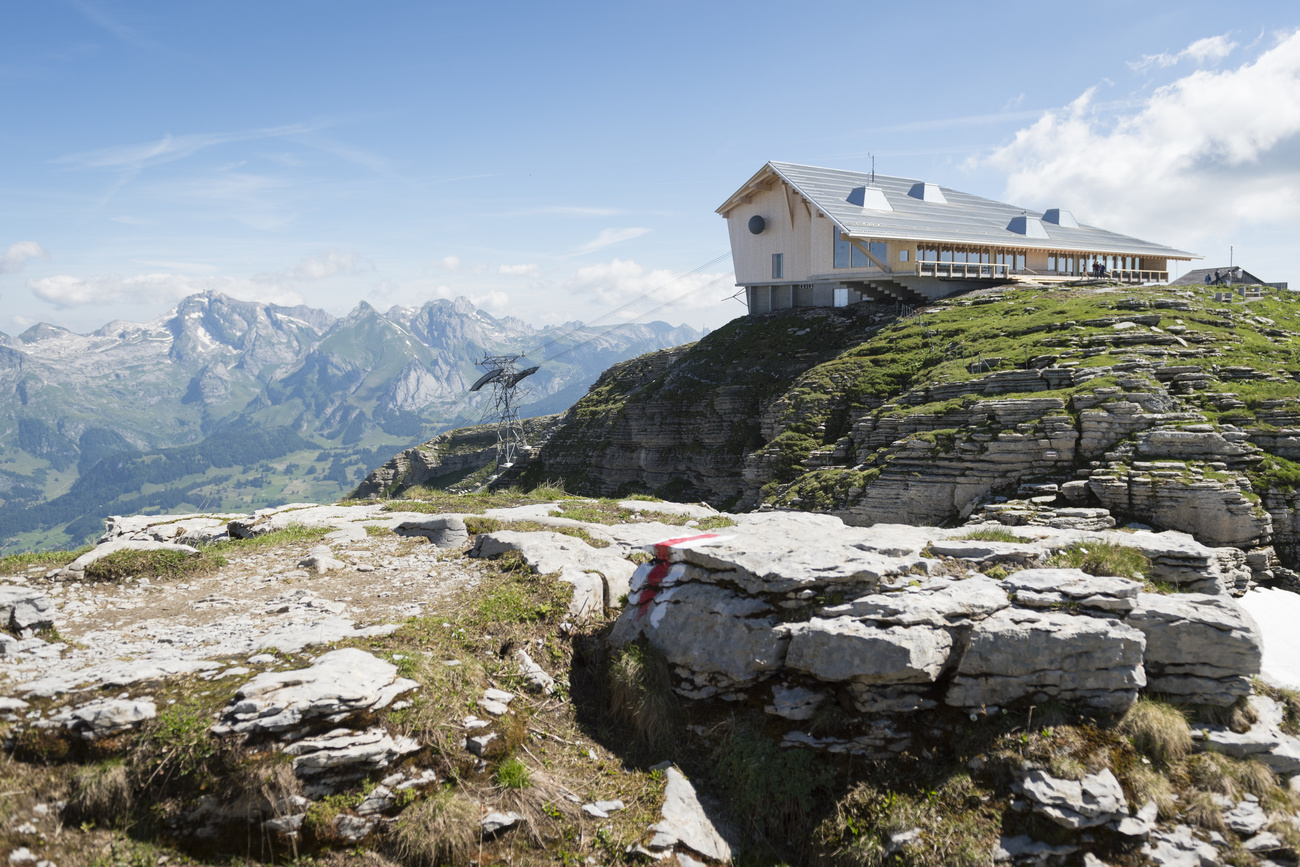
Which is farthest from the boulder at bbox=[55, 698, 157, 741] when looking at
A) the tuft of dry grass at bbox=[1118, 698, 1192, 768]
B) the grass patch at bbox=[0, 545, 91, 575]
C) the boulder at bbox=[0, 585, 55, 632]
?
the tuft of dry grass at bbox=[1118, 698, 1192, 768]

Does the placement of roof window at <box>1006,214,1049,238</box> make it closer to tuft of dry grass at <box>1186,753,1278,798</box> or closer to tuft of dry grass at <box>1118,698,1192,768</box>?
tuft of dry grass at <box>1118,698,1192,768</box>

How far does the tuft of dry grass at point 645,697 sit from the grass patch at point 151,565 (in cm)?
1069

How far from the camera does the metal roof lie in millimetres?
51250

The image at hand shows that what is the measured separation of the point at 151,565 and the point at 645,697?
39.4 ft

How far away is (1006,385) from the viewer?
93.6 ft

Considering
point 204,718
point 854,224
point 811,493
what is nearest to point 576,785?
point 204,718

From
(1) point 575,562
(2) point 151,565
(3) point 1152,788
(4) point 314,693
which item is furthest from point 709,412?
(4) point 314,693

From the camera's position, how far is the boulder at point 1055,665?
34.7 feet

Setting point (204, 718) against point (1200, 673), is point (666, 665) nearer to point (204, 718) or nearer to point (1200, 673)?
point (204, 718)

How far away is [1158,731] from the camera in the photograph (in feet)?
33.8

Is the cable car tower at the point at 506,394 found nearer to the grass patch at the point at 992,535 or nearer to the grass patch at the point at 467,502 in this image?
the grass patch at the point at 467,502

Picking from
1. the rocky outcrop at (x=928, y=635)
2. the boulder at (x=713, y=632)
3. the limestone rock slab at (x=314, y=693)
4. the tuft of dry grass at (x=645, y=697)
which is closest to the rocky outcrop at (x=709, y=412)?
the boulder at (x=713, y=632)

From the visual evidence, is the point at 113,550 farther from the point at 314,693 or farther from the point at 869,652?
the point at 869,652

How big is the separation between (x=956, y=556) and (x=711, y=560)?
493 cm
